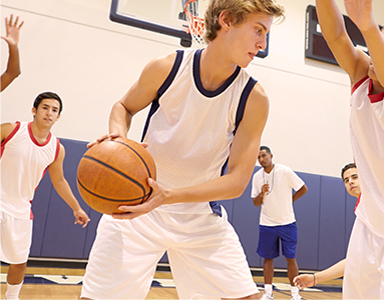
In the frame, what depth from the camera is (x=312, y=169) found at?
27.3 feet

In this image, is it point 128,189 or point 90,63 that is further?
point 90,63

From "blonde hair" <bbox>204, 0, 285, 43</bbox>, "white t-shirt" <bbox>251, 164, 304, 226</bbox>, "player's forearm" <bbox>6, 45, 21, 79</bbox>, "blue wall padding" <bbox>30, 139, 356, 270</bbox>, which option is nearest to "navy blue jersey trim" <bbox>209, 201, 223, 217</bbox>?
"blonde hair" <bbox>204, 0, 285, 43</bbox>

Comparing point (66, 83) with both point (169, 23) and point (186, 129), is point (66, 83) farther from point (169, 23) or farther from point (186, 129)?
point (186, 129)

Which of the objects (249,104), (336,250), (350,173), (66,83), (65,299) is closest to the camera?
(249,104)

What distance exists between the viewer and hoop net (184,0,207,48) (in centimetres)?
524

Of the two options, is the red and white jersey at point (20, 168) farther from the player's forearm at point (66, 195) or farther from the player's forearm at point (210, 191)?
the player's forearm at point (210, 191)

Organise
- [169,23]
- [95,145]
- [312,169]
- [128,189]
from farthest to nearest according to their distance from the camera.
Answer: [312,169] → [169,23] → [95,145] → [128,189]

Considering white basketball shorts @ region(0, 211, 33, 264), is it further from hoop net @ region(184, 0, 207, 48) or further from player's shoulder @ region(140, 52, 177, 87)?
hoop net @ region(184, 0, 207, 48)

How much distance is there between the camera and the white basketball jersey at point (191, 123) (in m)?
1.95

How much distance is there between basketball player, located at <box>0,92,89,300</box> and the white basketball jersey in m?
2.01

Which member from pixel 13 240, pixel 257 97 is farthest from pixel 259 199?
pixel 257 97

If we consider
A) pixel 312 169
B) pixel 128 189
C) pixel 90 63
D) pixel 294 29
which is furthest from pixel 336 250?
pixel 128 189

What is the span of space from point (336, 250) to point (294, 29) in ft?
16.8

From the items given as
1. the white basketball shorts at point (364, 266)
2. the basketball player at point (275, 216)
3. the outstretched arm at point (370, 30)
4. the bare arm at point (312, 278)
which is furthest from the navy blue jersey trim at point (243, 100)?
the basketball player at point (275, 216)
